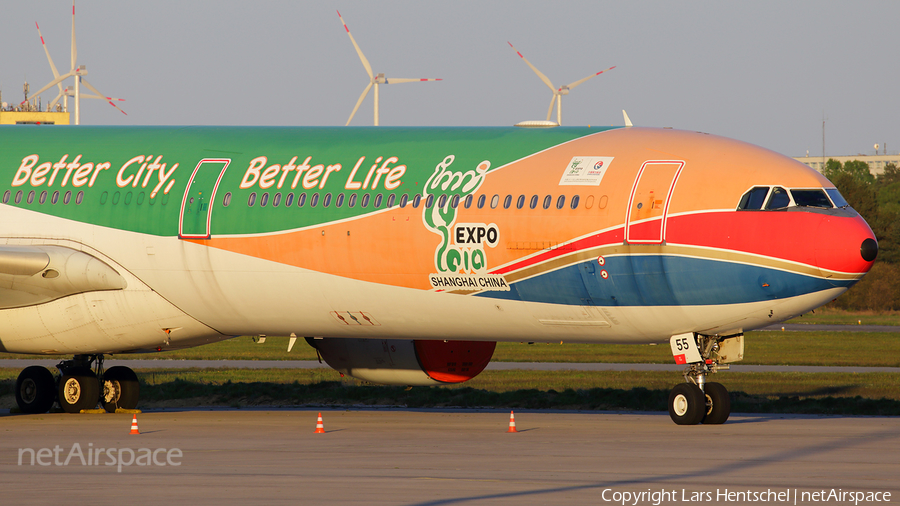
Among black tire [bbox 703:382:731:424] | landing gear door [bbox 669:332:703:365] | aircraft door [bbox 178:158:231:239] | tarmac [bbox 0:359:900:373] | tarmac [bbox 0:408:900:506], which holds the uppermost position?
aircraft door [bbox 178:158:231:239]

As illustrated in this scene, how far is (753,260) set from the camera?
1998cm

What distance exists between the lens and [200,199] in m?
24.5

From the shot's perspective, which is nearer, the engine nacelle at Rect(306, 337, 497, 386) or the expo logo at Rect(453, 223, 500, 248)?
the expo logo at Rect(453, 223, 500, 248)

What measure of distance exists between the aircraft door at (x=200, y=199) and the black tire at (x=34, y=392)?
608 cm

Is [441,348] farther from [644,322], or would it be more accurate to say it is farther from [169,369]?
[169,369]

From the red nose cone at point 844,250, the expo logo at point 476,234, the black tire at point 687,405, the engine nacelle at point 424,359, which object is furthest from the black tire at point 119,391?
the red nose cone at point 844,250

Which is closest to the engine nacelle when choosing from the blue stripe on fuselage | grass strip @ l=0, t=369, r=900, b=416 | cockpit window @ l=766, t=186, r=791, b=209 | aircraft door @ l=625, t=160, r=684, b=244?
grass strip @ l=0, t=369, r=900, b=416

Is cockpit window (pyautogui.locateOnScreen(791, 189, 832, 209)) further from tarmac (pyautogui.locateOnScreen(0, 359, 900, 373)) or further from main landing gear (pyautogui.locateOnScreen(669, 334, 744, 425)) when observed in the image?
tarmac (pyautogui.locateOnScreen(0, 359, 900, 373))

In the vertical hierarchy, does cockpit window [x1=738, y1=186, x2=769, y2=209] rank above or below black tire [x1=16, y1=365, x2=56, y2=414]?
above

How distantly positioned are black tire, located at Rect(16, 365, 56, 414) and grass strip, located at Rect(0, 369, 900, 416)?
98.8 inches

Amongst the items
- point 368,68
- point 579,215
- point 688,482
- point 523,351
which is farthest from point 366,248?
point 368,68

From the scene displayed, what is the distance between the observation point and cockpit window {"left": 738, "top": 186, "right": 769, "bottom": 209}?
20.3 m

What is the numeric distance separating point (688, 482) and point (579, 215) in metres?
6.73

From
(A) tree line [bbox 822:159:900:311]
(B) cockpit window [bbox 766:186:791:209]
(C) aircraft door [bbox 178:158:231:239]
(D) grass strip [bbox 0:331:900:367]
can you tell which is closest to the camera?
(B) cockpit window [bbox 766:186:791:209]
